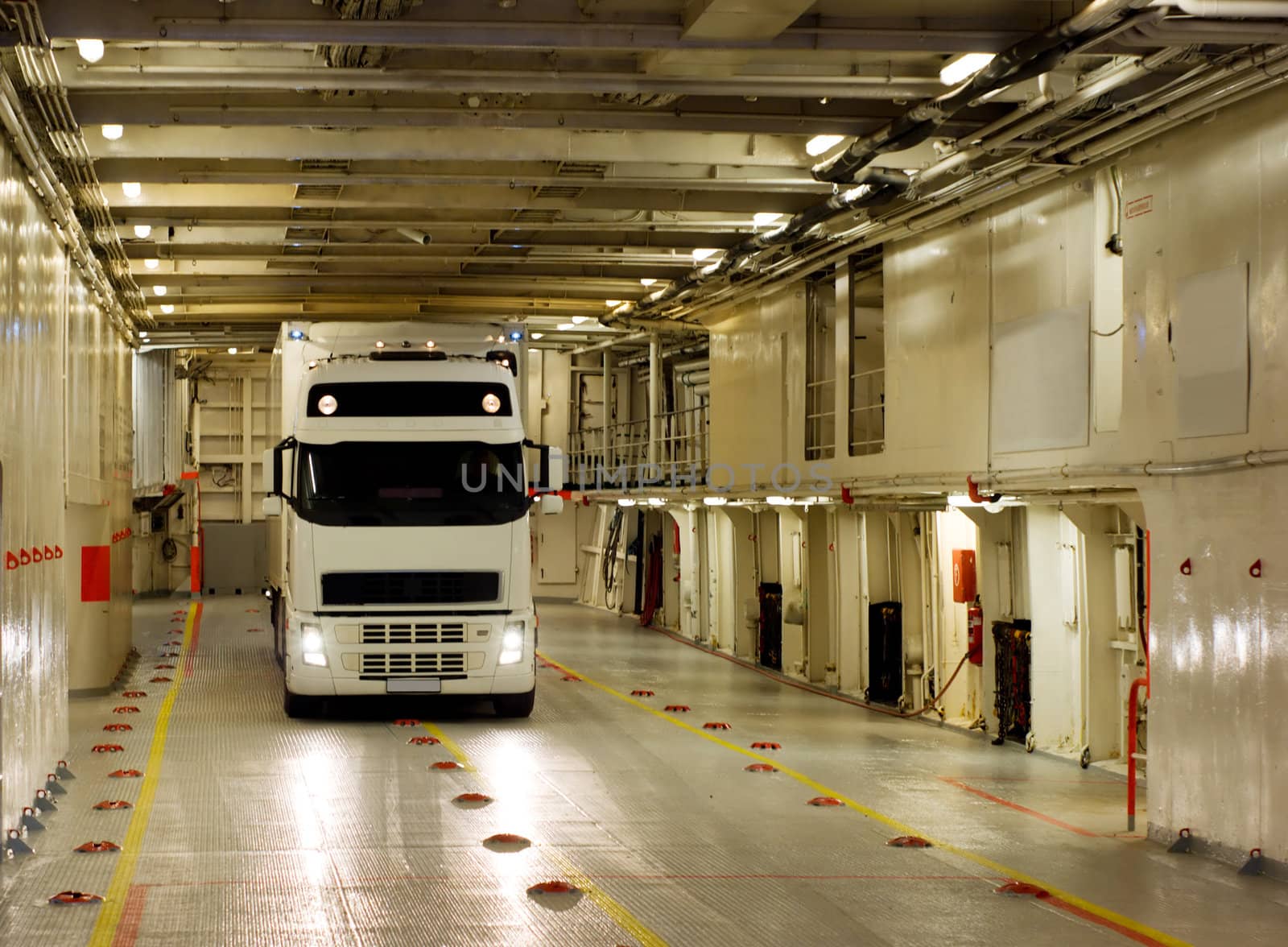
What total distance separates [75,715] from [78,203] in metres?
5.94

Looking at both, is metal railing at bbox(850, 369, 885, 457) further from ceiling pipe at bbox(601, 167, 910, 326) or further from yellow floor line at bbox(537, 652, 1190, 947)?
yellow floor line at bbox(537, 652, 1190, 947)

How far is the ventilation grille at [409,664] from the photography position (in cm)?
1574

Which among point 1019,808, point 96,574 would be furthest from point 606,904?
point 96,574

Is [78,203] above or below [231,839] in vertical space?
above

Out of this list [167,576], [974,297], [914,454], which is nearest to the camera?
[974,297]

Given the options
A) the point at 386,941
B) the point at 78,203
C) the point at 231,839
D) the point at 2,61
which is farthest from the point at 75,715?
the point at 386,941

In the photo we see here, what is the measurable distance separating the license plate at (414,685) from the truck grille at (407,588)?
0.81 m

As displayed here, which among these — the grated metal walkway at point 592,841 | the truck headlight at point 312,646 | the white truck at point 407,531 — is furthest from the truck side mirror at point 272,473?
the grated metal walkway at point 592,841

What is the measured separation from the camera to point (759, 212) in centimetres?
1546

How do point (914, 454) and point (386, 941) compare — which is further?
point (914, 454)

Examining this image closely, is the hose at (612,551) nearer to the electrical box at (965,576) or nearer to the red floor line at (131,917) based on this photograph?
the electrical box at (965,576)

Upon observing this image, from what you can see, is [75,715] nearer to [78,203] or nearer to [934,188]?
[78,203]

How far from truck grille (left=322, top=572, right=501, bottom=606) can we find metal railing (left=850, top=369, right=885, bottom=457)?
17.2 ft

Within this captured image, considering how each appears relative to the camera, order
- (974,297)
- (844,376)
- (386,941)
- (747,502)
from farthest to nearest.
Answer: (747,502)
(844,376)
(974,297)
(386,941)
